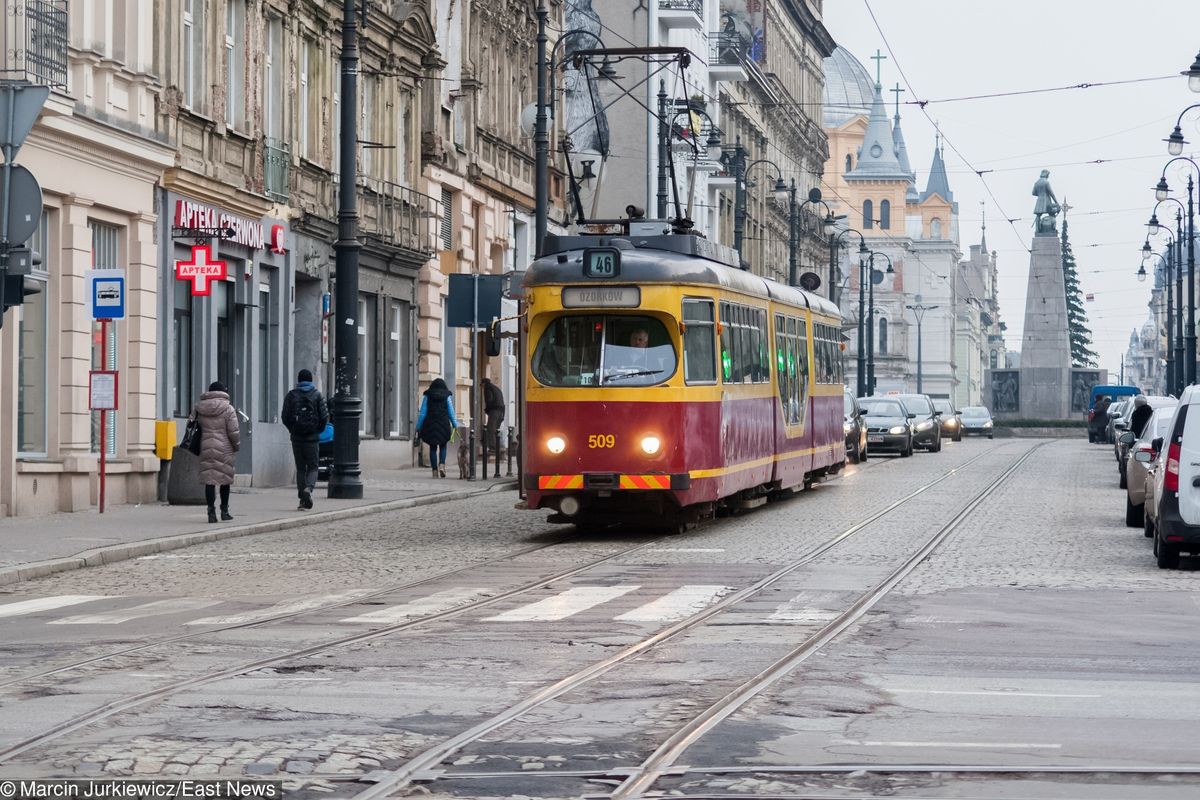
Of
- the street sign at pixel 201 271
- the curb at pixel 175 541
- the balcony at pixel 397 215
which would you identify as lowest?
the curb at pixel 175 541

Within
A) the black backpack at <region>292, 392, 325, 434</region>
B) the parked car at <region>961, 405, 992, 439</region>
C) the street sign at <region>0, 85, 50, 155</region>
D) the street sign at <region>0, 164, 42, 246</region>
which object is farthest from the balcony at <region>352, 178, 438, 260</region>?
the parked car at <region>961, 405, 992, 439</region>

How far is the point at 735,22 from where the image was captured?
84812 millimetres

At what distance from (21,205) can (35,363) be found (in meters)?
9.75

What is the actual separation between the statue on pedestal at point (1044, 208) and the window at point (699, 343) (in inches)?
2675

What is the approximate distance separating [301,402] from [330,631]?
14108 millimetres

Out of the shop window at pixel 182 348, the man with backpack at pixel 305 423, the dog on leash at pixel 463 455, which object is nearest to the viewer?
the man with backpack at pixel 305 423

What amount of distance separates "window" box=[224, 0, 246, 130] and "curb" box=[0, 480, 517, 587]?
6854 millimetres

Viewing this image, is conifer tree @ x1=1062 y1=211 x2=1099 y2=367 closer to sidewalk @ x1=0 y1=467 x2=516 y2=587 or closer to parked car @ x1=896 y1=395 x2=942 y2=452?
parked car @ x1=896 y1=395 x2=942 y2=452

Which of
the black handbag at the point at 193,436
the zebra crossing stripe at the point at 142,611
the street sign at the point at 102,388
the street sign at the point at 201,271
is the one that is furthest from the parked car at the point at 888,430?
the zebra crossing stripe at the point at 142,611

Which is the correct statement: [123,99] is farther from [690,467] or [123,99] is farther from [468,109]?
[468,109]

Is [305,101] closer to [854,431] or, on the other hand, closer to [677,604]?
[854,431]

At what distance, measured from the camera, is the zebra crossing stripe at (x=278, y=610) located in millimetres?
14453

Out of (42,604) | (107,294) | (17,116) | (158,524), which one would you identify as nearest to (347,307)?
(107,294)

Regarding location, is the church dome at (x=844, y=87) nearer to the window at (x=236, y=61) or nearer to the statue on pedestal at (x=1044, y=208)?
the statue on pedestal at (x=1044, y=208)
